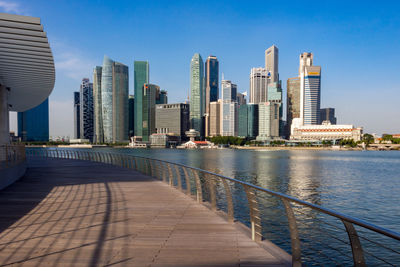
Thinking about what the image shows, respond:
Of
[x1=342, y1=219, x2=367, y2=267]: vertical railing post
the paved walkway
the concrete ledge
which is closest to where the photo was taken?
[x1=342, y1=219, x2=367, y2=267]: vertical railing post

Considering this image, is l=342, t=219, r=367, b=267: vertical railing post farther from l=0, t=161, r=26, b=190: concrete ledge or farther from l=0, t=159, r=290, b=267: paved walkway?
l=0, t=161, r=26, b=190: concrete ledge

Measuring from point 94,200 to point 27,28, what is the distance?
563cm

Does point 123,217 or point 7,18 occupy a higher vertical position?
point 7,18

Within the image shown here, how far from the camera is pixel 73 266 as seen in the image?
3617mm

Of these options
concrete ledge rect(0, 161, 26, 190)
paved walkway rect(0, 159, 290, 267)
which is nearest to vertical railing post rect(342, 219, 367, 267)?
paved walkway rect(0, 159, 290, 267)

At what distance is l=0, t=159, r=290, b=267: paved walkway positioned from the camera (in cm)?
386

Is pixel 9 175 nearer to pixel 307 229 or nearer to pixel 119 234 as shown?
pixel 119 234

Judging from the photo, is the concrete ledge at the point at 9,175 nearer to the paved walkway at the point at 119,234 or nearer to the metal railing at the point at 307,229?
the paved walkway at the point at 119,234

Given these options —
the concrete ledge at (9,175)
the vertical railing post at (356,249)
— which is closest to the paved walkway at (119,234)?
the vertical railing post at (356,249)

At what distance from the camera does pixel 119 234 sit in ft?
16.1

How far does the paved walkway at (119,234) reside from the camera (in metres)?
3.86

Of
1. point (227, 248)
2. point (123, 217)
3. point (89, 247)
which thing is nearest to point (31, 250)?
point (89, 247)

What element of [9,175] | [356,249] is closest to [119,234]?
[356,249]

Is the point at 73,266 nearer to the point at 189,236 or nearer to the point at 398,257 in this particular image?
the point at 189,236
